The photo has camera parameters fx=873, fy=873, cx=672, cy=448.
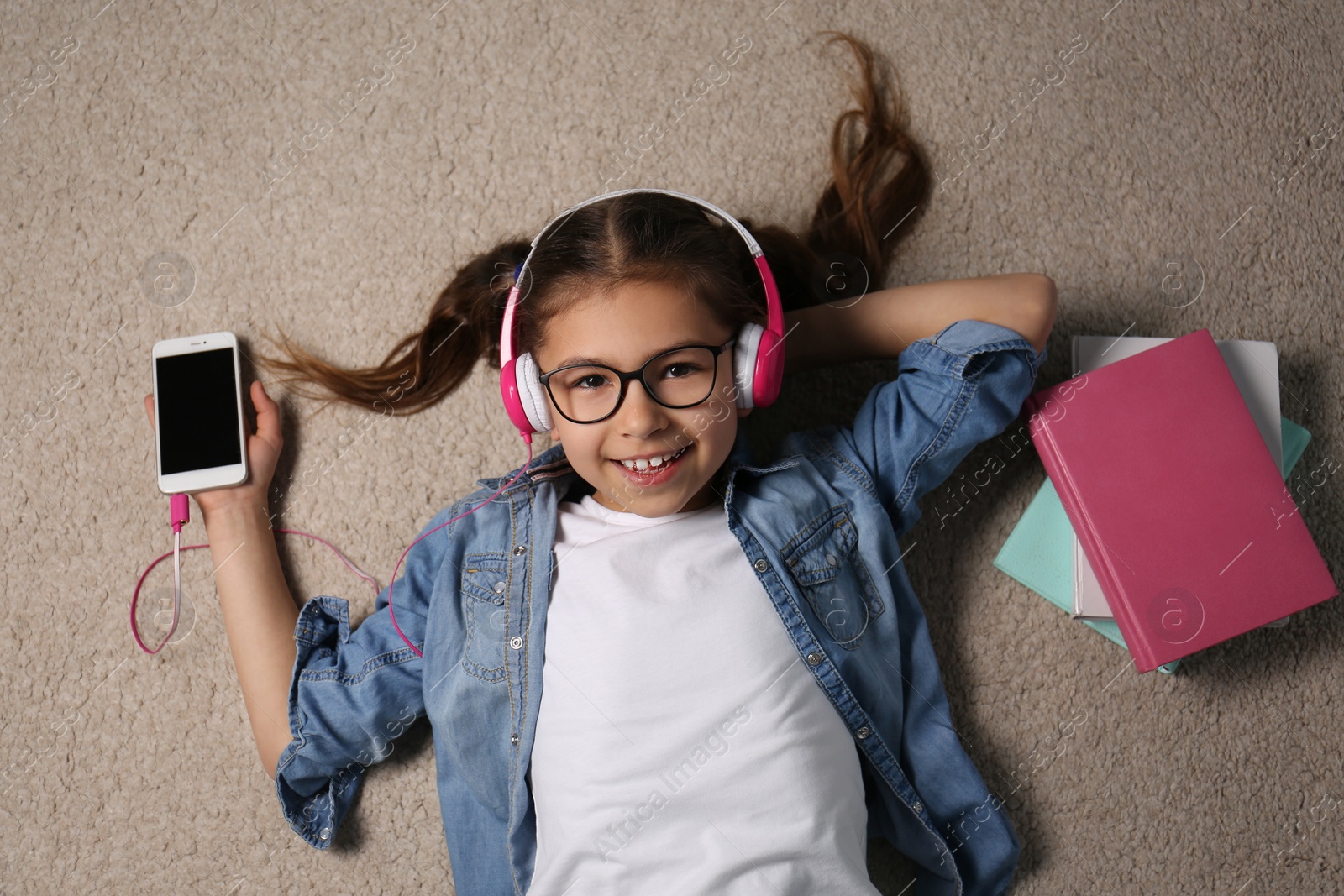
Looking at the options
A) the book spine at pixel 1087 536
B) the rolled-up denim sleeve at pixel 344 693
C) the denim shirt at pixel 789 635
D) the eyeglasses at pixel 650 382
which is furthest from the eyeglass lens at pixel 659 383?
the book spine at pixel 1087 536

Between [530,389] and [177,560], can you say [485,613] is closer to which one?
[530,389]

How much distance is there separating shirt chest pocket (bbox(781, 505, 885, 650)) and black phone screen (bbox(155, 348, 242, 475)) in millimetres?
691

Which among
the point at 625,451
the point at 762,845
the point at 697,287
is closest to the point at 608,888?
the point at 762,845

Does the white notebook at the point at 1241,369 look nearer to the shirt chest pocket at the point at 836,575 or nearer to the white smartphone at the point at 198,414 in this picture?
the shirt chest pocket at the point at 836,575

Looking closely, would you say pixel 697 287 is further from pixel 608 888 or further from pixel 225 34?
pixel 225 34

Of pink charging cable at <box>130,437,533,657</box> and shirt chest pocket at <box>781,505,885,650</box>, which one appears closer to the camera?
shirt chest pocket at <box>781,505,885,650</box>

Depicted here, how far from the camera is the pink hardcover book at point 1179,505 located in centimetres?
98

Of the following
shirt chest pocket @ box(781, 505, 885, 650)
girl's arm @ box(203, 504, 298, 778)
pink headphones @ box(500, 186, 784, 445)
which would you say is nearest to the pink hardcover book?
shirt chest pocket @ box(781, 505, 885, 650)

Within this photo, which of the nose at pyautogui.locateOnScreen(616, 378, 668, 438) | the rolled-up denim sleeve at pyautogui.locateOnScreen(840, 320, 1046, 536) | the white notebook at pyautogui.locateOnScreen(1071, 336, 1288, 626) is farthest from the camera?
the white notebook at pyautogui.locateOnScreen(1071, 336, 1288, 626)

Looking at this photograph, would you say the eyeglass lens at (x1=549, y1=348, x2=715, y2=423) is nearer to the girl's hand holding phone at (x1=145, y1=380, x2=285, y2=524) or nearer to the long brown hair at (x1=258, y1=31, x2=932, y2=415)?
the long brown hair at (x1=258, y1=31, x2=932, y2=415)

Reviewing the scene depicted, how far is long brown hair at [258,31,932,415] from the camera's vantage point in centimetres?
98

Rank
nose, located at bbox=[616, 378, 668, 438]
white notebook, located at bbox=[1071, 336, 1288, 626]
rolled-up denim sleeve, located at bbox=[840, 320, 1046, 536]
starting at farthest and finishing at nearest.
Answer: white notebook, located at bbox=[1071, 336, 1288, 626] → rolled-up denim sleeve, located at bbox=[840, 320, 1046, 536] → nose, located at bbox=[616, 378, 668, 438]

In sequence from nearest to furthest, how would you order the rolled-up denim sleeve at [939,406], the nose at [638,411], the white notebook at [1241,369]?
the nose at [638,411] < the rolled-up denim sleeve at [939,406] < the white notebook at [1241,369]

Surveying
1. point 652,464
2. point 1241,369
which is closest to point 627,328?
point 652,464
